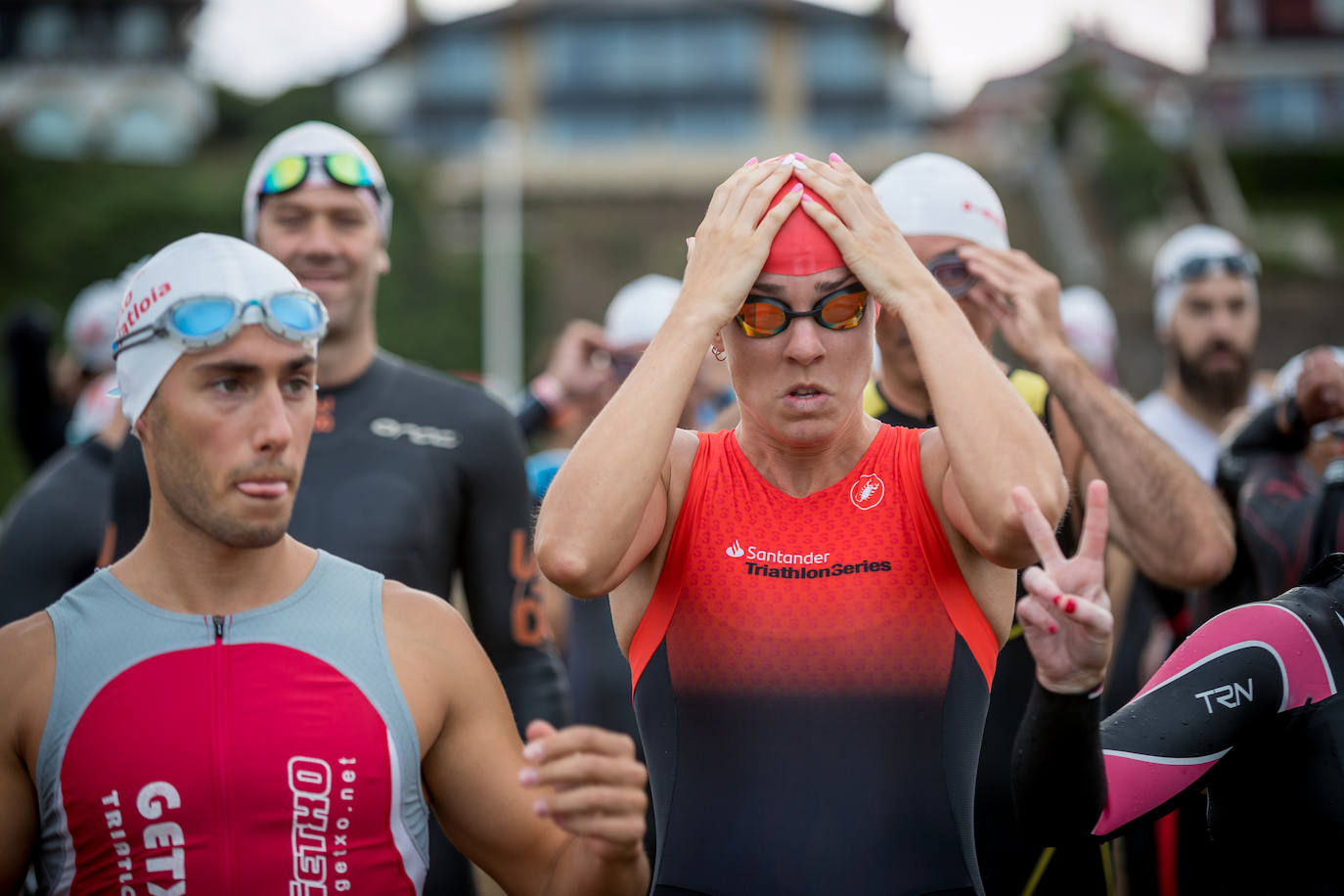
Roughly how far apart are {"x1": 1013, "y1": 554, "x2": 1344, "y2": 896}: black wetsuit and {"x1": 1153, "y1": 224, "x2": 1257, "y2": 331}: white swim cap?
3.76 meters

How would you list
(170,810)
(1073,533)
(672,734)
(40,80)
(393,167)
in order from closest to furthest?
(170,810) → (672,734) → (1073,533) → (393,167) → (40,80)

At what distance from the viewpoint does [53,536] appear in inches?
189

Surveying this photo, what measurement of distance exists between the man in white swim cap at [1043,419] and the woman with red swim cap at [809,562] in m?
1.07

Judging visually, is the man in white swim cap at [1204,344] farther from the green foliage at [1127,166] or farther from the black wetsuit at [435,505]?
the green foliage at [1127,166]

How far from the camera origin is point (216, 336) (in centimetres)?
291

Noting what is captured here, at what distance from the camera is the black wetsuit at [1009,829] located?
3.81 m

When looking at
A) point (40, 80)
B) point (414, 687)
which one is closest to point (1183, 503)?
point (414, 687)

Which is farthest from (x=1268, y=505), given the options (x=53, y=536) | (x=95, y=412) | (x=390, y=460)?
(x=95, y=412)

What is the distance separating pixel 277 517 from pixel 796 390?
111cm

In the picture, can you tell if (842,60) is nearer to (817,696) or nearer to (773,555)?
(773,555)

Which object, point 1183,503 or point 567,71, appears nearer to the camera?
point 1183,503

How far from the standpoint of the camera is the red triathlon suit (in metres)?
2.71

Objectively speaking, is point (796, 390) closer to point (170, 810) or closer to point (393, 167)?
point (170, 810)

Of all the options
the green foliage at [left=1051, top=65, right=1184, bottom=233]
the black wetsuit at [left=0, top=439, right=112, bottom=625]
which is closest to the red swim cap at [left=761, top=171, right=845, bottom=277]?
the black wetsuit at [left=0, top=439, right=112, bottom=625]
